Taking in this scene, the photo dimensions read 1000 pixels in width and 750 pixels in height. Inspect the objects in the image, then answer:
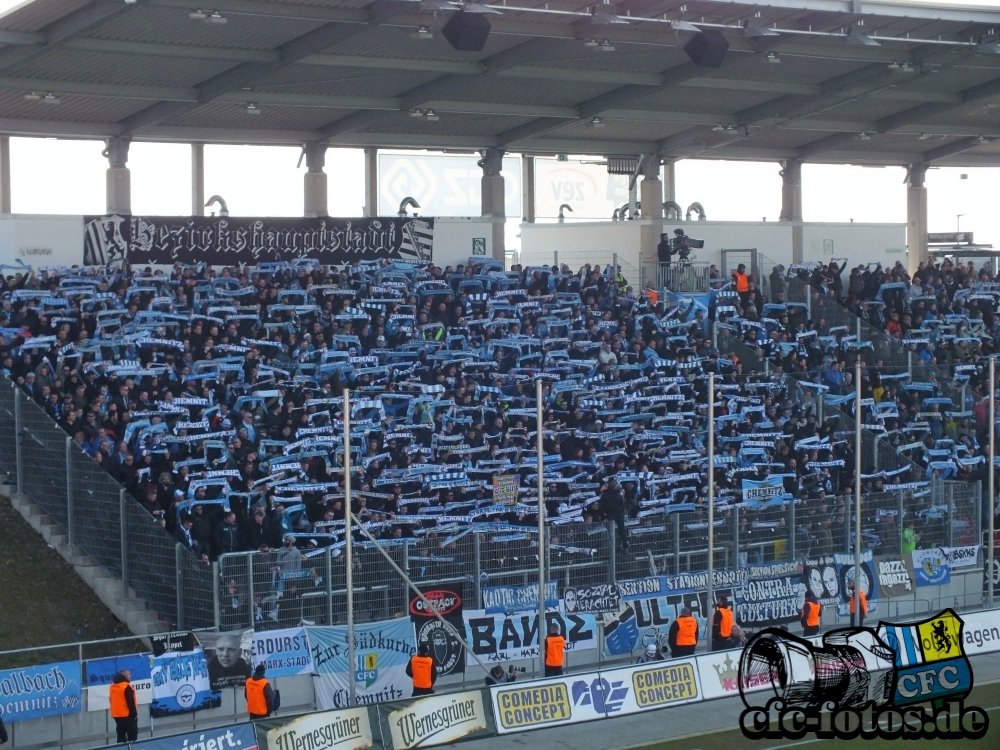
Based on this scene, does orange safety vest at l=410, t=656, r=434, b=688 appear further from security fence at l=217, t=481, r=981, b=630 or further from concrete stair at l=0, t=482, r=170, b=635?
concrete stair at l=0, t=482, r=170, b=635

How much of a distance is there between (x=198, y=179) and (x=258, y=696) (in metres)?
16.9

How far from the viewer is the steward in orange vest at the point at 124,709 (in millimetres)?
16422

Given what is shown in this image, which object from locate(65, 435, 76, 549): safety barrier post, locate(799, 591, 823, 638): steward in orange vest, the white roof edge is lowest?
locate(799, 591, 823, 638): steward in orange vest

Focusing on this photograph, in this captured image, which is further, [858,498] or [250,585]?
[858,498]

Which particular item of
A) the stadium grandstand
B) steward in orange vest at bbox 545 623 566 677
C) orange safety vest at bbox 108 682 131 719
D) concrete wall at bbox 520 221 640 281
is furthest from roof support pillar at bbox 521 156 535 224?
orange safety vest at bbox 108 682 131 719

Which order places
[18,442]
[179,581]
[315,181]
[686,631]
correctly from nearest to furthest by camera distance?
[179,581]
[686,631]
[18,442]
[315,181]

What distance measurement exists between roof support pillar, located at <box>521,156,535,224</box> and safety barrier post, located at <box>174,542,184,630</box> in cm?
1937

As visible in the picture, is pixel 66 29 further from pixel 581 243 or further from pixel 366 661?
pixel 581 243

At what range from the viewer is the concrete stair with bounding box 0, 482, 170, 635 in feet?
64.2

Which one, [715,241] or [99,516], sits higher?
[715,241]

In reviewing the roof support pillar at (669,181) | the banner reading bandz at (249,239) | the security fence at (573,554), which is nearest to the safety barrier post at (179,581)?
the security fence at (573,554)

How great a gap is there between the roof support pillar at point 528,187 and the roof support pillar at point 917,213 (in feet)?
37.9

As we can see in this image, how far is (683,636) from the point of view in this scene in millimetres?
20484

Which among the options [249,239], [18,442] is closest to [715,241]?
[249,239]
